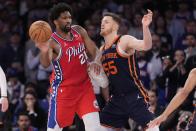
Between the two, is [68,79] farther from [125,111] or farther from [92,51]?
[125,111]

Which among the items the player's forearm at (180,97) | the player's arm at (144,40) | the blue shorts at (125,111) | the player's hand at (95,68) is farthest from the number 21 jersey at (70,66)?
the player's forearm at (180,97)

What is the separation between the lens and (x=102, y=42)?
45.8ft

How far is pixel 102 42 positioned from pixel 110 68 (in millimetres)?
4374

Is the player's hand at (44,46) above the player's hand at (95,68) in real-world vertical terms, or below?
above

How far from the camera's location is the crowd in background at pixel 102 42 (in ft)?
41.3

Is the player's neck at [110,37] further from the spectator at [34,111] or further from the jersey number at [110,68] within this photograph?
the spectator at [34,111]

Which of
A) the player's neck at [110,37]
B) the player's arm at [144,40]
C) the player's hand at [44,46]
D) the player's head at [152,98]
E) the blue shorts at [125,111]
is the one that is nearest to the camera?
the player's arm at [144,40]

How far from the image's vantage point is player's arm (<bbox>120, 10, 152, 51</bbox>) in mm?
8875

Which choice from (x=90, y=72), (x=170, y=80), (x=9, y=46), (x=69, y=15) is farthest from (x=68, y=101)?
(x=9, y=46)

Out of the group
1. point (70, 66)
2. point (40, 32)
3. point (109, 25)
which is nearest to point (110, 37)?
point (109, 25)

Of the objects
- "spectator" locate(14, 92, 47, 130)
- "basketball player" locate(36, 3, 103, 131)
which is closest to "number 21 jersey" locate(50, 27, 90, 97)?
"basketball player" locate(36, 3, 103, 131)

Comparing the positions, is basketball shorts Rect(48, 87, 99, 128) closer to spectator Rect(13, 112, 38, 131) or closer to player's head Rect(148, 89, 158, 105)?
spectator Rect(13, 112, 38, 131)

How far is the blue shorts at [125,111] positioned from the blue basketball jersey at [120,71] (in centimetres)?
9

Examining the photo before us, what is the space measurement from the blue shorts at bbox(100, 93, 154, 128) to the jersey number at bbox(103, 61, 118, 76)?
0.35 meters
